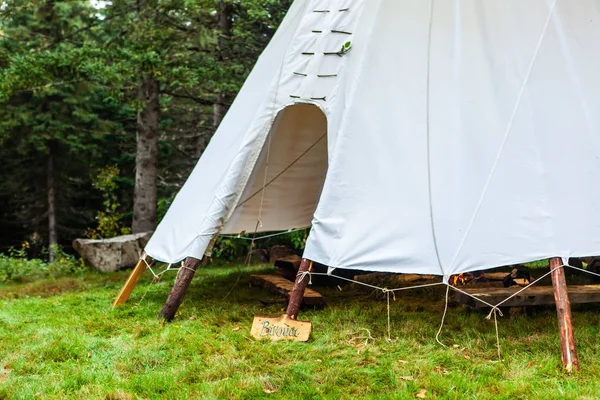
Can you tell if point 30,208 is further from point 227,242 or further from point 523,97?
point 523,97

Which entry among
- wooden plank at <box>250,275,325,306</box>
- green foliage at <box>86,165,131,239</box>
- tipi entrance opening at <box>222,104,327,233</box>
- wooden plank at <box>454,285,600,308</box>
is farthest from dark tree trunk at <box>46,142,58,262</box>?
wooden plank at <box>454,285,600,308</box>

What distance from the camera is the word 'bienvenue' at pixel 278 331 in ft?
16.0

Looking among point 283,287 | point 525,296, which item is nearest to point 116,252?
point 283,287

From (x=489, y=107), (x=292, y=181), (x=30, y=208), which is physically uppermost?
(x=489, y=107)

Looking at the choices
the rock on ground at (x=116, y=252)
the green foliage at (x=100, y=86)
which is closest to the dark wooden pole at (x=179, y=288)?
the green foliage at (x=100, y=86)

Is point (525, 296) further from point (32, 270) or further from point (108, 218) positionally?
point (108, 218)

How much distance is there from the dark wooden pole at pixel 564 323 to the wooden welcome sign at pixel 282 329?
1.88 m

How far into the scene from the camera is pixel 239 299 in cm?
679

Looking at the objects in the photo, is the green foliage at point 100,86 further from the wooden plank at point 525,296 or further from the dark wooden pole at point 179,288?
the wooden plank at point 525,296

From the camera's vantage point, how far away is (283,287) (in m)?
6.49

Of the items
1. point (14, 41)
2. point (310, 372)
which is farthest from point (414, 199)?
point (14, 41)

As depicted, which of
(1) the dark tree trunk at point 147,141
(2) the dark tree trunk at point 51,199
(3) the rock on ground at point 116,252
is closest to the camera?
(3) the rock on ground at point 116,252

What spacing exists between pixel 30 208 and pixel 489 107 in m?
14.7

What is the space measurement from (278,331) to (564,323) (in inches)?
84.8
